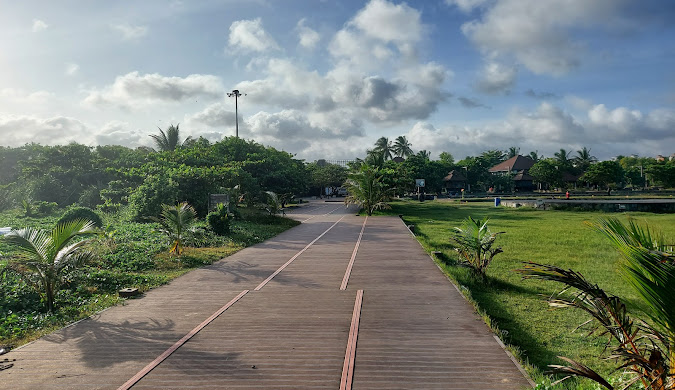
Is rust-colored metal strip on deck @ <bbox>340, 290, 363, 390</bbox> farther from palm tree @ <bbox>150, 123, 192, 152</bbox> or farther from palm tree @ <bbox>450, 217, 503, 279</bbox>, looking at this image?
palm tree @ <bbox>150, 123, 192, 152</bbox>

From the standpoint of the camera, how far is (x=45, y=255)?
6.52 meters

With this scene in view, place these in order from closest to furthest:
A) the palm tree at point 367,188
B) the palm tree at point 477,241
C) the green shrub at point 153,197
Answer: the palm tree at point 477,241, the green shrub at point 153,197, the palm tree at point 367,188

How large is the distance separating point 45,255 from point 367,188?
66.5 feet

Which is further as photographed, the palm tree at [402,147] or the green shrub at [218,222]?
the palm tree at [402,147]

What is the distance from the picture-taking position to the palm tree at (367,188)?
25.6 m

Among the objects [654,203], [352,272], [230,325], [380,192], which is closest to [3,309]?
[230,325]

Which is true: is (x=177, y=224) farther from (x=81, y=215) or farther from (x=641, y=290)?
(x=641, y=290)

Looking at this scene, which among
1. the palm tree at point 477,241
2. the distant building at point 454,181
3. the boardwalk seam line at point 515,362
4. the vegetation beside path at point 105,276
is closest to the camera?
the boardwalk seam line at point 515,362

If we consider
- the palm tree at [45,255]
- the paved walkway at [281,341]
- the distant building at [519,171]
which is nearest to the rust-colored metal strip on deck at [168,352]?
the paved walkway at [281,341]

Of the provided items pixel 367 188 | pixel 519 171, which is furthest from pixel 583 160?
pixel 367 188

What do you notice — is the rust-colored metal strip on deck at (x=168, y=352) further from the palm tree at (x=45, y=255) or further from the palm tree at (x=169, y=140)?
the palm tree at (x=169, y=140)

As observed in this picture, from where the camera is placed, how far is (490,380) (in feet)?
13.4

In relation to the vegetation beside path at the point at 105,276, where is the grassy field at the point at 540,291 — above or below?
below

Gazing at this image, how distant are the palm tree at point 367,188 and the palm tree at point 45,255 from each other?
771 inches
